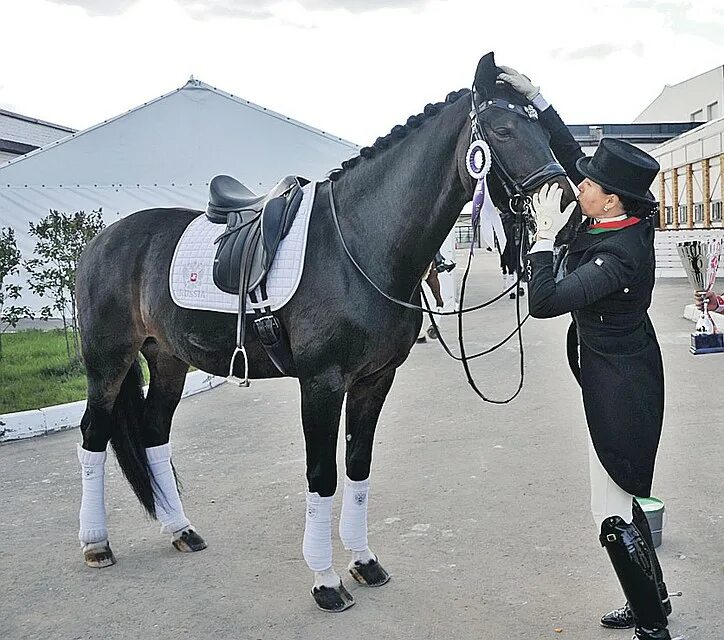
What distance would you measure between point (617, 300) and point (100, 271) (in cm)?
267

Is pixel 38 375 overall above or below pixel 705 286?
below

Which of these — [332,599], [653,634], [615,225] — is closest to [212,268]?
[332,599]

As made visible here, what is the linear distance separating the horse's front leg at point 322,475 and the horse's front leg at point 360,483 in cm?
20

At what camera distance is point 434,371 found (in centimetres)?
909

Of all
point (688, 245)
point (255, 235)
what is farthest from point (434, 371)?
point (255, 235)

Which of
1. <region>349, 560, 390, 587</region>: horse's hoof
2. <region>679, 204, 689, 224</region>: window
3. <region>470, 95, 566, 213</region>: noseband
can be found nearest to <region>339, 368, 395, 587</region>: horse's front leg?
<region>349, 560, 390, 587</region>: horse's hoof

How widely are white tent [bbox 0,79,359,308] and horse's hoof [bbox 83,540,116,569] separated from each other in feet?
37.1

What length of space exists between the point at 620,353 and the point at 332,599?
1.61 m

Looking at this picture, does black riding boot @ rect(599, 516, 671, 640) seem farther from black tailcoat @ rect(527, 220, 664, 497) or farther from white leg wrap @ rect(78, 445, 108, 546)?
white leg wrap @ rect(78, 445, 108, 546)

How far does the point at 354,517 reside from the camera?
11.8 feet

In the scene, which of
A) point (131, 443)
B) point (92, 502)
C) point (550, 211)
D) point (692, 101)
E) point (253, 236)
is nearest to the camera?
point (550, 211)

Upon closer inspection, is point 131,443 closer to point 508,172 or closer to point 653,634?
point 508,172

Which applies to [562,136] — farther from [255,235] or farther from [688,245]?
[688,245]

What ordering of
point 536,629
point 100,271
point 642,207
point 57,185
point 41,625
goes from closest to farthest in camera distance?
1. point 642,207
2. point 536,629
3. point 41,625
4. point 100,271
5. point 57,185
